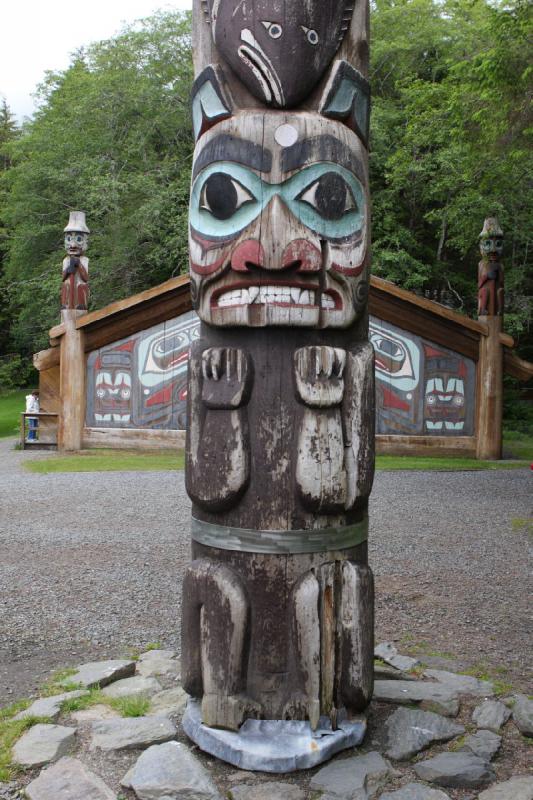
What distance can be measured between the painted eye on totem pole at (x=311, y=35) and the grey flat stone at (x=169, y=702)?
3.05 meters

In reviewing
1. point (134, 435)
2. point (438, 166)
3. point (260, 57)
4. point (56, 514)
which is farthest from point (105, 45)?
point (260, 57)

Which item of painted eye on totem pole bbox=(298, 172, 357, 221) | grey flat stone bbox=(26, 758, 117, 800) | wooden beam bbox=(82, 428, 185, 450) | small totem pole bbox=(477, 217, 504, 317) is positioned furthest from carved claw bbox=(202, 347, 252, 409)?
small totem pole bbox=(477, 217, 504, 317)

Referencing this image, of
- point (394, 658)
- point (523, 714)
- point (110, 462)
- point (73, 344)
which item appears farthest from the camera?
point (73, 344)

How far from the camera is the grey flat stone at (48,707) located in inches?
140

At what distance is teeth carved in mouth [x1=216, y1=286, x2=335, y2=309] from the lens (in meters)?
3.14

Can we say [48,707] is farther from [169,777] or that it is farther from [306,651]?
[306,651]

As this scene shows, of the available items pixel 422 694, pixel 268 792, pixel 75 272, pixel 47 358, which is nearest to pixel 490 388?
pixel 75 272

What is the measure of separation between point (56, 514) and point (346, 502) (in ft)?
20.5

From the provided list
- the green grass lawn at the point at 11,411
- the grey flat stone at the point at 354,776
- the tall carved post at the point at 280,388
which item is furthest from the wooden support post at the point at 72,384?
the grey flat stone at the point at 354,776

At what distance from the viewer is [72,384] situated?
1356 centimetres

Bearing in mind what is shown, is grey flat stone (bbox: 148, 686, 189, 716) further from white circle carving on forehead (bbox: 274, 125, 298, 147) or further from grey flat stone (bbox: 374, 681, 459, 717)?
white circle carving on forehead (bbox: 274, 125, 298, 147)

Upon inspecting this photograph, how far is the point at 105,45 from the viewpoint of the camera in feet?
78.0

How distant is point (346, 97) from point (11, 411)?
25.7 meters

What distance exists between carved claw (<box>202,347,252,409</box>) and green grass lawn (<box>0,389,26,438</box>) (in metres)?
17.9
